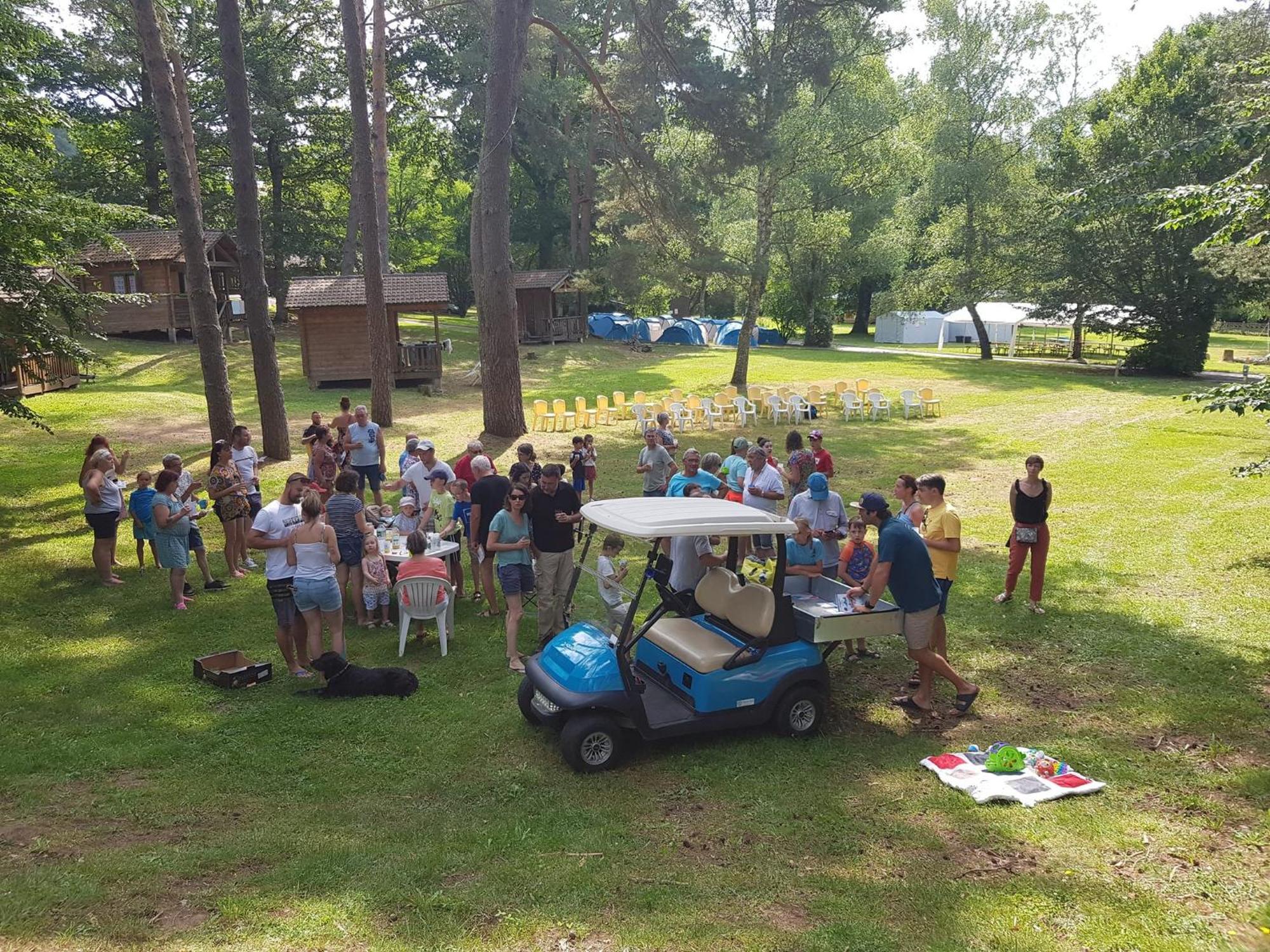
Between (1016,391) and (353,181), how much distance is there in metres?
24.9

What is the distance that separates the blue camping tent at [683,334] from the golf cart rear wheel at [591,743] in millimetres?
39807

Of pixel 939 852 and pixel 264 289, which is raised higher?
pixel 264 289

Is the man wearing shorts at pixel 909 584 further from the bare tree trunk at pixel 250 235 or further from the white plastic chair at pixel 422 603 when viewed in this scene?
the bare tree trunk at pixel 250 235

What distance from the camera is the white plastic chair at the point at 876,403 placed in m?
24.1

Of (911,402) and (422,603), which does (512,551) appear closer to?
(422,603)

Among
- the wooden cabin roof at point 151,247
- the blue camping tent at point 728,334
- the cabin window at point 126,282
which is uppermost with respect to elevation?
the wooden cabin roof at point 151,247

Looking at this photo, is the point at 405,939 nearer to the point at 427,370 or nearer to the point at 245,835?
the point at 245,835

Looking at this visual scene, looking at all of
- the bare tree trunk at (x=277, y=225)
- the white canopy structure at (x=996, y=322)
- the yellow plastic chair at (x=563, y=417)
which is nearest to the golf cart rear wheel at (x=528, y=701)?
the yellow plastic chair at (x=563, y=417)

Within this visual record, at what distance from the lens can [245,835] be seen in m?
5.46

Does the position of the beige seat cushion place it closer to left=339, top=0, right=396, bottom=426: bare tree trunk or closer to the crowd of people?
the crowd of people

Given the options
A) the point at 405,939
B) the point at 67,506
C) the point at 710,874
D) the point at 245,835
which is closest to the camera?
the point at 405,939

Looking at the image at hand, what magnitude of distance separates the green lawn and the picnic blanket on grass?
0.36 feet

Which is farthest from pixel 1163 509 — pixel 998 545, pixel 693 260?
pixel 693 260

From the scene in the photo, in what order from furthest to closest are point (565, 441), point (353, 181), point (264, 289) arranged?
1. point (353, 181)
2. point (565, 441)
3. point (264, 289)
